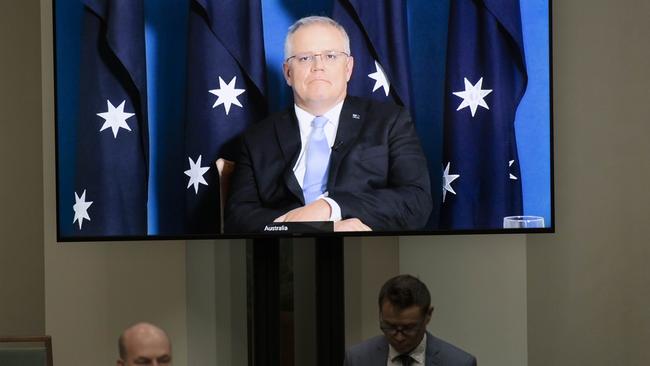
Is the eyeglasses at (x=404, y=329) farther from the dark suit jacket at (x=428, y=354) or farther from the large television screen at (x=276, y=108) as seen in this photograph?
the large television screen at (x=276, y=108)

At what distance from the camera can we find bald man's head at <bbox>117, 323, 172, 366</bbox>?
406cm

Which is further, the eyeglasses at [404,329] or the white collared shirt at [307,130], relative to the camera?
the white collared shirt at [307,130]

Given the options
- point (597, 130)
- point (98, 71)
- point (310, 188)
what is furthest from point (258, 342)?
point (597, 130)

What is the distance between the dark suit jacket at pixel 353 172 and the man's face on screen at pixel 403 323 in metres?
1.62

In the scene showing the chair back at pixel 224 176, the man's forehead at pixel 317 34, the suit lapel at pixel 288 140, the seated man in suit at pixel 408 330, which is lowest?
the seated man in suit at pixel 408 330

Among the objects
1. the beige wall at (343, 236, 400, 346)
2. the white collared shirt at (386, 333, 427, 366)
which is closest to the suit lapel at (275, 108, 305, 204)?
the beige wall at (343, 236, 400, 346)

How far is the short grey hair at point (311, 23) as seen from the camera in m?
6.23

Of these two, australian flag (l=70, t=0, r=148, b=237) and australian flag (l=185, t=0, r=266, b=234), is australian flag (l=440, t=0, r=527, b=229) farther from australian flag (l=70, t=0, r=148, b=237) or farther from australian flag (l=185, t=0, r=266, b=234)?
australian flag (l=70, t=0, r=148, b=237)

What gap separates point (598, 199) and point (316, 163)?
5.41 ft

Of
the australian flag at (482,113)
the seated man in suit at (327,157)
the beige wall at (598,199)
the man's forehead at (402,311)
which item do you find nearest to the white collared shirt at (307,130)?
the seated man in suit at (327,157)

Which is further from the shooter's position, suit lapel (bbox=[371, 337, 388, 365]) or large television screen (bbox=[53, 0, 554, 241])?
large television screen (bbox=[53, 0, 554, 241])

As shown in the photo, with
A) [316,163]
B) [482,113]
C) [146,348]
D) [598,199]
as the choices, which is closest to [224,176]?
[316,163]

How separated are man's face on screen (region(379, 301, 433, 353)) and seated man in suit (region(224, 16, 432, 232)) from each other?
162 centimetres

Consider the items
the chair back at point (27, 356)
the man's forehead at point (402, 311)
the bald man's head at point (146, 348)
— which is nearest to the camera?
the bald man's head at point (146, 348)
